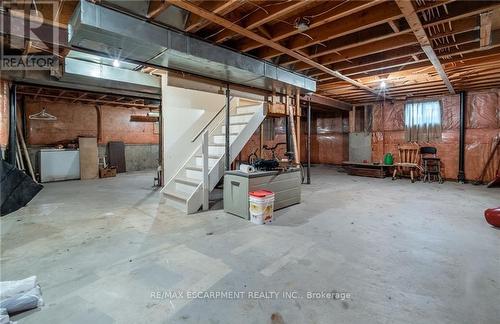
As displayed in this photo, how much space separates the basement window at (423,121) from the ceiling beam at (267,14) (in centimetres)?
658

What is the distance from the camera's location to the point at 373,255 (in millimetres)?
2381

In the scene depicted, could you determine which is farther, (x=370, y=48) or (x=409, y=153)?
(x=409, y=153)

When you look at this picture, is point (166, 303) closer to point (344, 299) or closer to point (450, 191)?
point (344, 299)

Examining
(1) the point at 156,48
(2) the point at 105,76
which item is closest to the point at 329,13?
(1) the point at 156,48

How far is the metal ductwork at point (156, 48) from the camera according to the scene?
7.35 ft

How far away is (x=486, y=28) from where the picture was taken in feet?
9.43

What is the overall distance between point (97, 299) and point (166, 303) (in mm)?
478

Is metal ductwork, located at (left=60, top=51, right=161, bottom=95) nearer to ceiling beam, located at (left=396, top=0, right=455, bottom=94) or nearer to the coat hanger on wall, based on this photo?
the coat hanger on wall

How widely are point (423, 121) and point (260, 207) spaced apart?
22.0 feet

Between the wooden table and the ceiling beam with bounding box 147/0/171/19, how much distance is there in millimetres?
7065

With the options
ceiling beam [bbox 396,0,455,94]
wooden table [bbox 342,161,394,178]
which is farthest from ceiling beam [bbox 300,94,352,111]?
ceiling beam [bbox 396,0,455,94]

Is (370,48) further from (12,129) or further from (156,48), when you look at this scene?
(12,129)

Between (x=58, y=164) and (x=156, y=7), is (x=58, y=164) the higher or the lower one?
the lower one

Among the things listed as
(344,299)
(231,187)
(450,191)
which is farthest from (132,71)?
(450,191)
